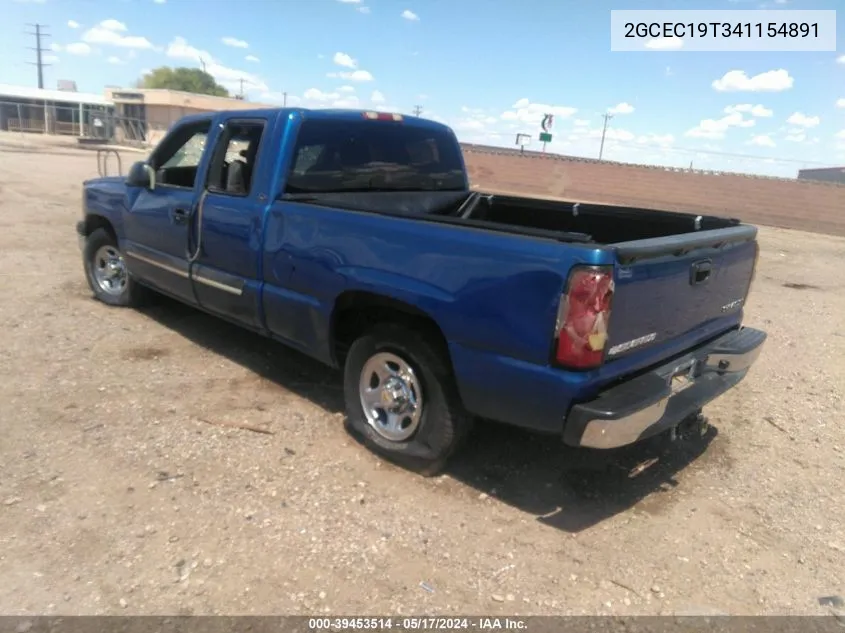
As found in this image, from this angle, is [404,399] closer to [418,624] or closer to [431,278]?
[431,278]

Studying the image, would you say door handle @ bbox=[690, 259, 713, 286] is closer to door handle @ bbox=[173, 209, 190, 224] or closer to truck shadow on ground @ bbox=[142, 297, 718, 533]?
truck shadow on ground @ bbox=[142, 297, 718, 533]

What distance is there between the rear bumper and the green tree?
10970 cm

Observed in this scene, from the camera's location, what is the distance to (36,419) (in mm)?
3928

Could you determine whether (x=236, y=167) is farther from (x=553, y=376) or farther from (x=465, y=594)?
(x=465, y=594)

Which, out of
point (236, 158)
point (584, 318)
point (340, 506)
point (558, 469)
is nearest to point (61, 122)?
point (236, 158)

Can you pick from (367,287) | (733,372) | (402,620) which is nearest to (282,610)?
(402,620)

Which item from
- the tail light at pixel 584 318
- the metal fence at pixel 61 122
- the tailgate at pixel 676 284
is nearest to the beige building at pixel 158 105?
the metal fence at pixel 61 122

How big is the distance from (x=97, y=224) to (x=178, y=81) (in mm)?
109656

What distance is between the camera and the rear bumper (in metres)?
2.79

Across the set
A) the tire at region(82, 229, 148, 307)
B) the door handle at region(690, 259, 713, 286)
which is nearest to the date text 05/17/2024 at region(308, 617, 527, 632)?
the door handle at region(690, 259, 713, 286)

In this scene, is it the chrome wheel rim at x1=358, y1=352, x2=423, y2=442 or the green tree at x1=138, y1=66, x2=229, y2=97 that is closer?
the chrome wheel rim at x1=358, y1=352, x2=423, y2=442

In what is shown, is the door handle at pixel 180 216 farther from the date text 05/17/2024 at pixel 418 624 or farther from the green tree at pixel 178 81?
the green tree at pixel 178 81

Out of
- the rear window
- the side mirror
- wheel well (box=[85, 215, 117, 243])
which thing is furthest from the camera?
wheel well (box=[85, 215, 117, 243])

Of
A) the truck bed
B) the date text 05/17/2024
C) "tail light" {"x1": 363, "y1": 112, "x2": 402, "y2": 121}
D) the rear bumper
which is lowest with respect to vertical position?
the date text 05/17/2024
